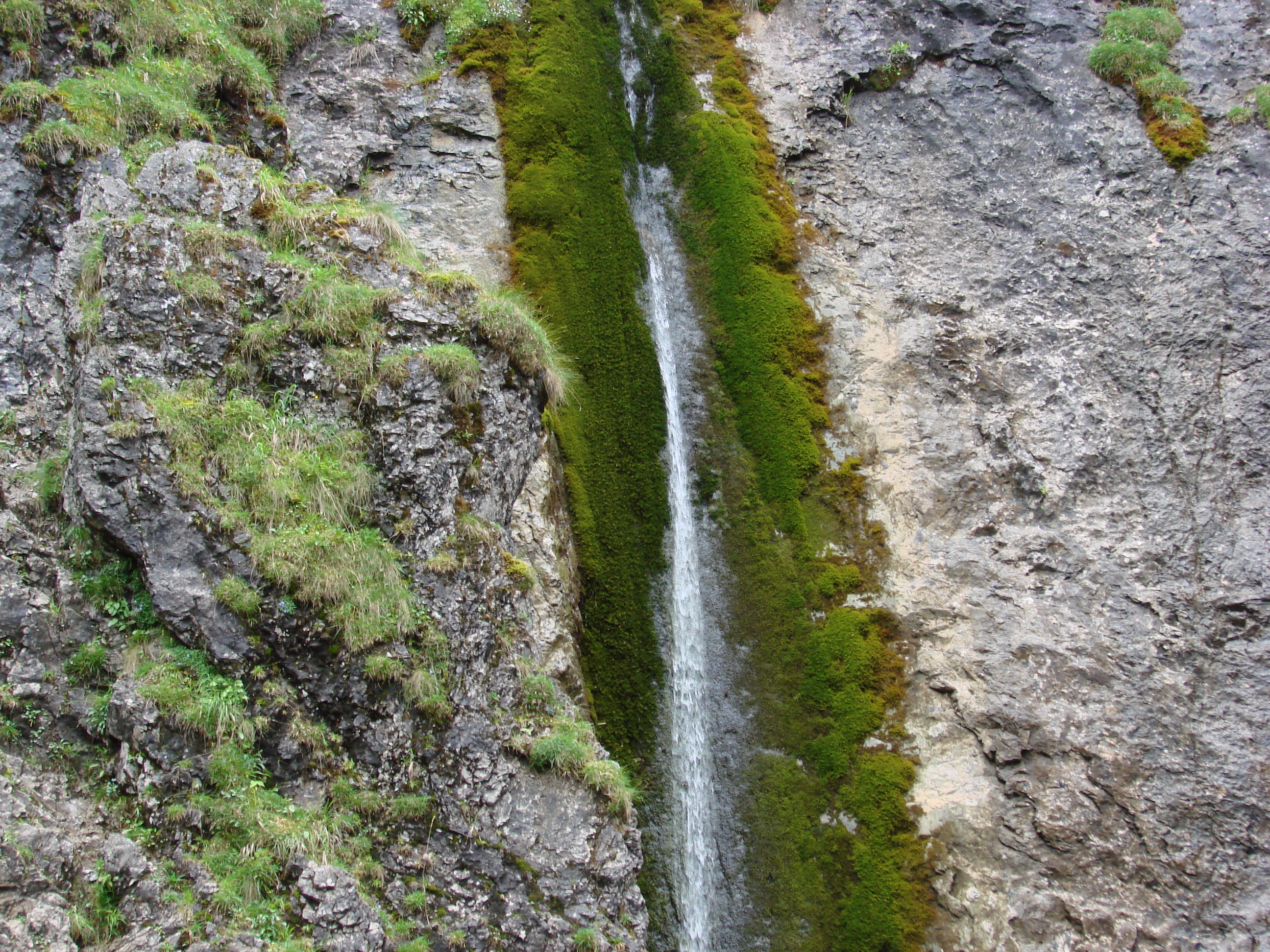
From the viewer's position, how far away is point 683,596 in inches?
375

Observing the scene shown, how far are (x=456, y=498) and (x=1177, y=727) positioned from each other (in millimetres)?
7980

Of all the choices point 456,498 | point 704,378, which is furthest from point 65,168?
point 704,378

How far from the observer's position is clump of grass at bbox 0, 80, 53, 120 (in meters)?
8.50

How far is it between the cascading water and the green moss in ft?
1.03

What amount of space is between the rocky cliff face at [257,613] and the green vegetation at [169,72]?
553 mm

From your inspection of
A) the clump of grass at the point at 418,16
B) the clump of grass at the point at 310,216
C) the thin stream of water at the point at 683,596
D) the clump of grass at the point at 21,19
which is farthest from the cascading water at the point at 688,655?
the clump of grass at the point at 21,19

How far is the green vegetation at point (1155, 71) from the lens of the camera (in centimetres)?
1083

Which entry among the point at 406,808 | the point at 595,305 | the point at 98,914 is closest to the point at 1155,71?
the point at 595,305

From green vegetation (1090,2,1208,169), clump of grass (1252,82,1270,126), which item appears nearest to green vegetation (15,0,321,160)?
green vegetation (1090,2,1208,169)

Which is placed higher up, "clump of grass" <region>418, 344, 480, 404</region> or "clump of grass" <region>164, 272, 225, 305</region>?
"clump of grass" <region>164, 272, 225, 305</region>

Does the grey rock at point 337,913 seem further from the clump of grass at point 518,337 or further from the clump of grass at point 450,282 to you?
the clump of grass at point 450,282

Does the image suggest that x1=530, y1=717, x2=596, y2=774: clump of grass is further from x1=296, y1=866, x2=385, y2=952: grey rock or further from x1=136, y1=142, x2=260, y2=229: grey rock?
x1=136, y1=142, x2=260, y2=229: grey rock

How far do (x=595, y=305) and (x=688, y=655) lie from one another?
5.31 m

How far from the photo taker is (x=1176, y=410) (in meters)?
9.17
